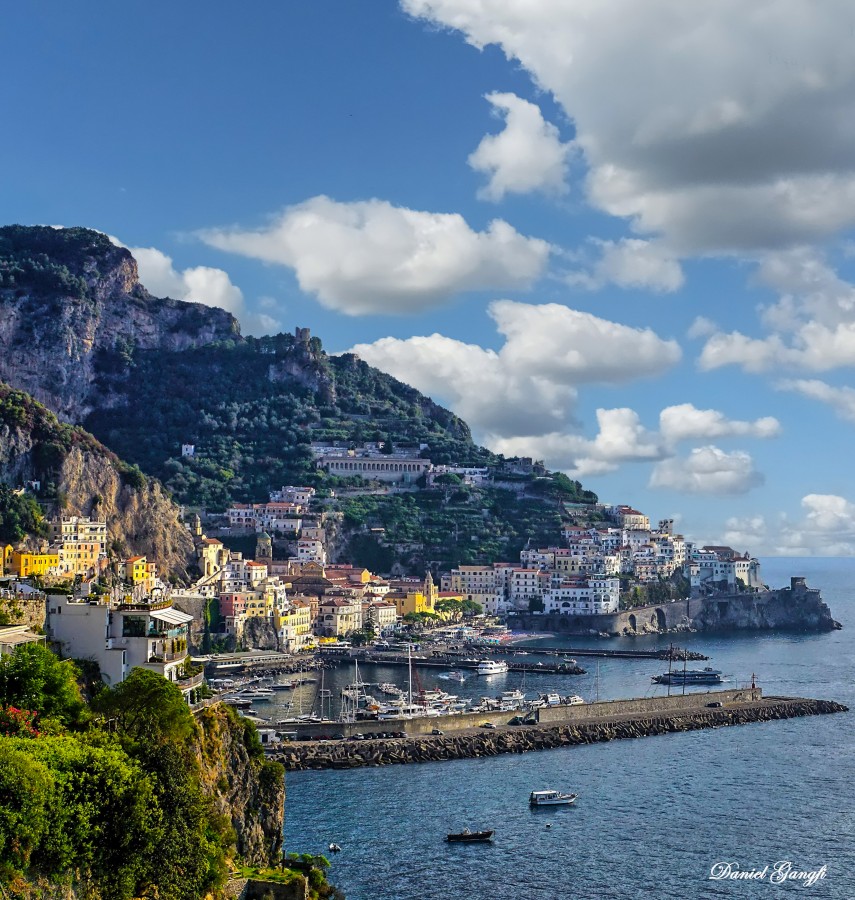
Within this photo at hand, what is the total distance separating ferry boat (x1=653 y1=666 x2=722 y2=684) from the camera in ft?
271

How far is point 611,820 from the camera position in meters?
44.9

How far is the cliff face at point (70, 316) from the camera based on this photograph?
14912 centimetres

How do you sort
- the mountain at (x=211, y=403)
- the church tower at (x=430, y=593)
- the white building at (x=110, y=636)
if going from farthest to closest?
the mountain at (x=211, y=403) < the church tower at (x=430, y=593) < the white building at (x=110, y=636)

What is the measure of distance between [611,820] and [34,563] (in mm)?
54583

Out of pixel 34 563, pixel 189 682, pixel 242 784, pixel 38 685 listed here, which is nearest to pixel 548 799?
pixel 242 784

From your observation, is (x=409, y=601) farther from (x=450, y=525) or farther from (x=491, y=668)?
(x=491, y=668)

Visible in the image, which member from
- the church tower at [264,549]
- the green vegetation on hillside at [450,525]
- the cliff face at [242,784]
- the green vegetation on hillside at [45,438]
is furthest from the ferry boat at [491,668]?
the cliff face at [242,784]

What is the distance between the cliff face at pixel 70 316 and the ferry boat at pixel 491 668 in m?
78.9

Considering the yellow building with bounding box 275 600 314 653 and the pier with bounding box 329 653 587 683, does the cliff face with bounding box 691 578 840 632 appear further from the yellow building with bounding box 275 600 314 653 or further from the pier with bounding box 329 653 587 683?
the yellow building with bounding box 275 600 314 653

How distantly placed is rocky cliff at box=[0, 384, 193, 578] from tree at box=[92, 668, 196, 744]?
78.4m

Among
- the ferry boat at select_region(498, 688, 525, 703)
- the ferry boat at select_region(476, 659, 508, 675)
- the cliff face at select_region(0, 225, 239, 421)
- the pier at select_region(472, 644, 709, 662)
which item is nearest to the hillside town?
the pier at select_region(472, 644, 709, 662)

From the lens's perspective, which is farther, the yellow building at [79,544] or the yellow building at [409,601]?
the yellow building at [409,601]

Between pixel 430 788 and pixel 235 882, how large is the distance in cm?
2223

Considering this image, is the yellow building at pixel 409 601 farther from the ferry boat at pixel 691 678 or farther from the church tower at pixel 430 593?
the ferry boat at pixel 691 678
